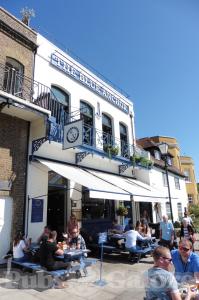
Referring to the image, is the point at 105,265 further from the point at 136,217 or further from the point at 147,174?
the point at 147,174

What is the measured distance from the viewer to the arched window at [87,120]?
13875 millimetres

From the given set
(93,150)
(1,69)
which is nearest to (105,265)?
(93,150)

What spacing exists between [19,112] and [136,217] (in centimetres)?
1145

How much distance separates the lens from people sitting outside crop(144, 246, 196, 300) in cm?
310

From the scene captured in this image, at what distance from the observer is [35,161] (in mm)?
10477

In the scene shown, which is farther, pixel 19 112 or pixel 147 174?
pixel 147 174

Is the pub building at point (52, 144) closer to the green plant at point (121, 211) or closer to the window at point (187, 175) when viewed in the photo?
the green plant at point (121, 211)

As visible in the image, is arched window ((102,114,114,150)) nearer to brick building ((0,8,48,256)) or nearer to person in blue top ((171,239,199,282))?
brick building ((0,8,48,256))

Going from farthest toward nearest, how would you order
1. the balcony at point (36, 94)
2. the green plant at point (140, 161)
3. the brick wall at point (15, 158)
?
1. the green plant at point (140, 161)
2. the balcony at point (36, 94)
3. the brick wall at point (15, 158)

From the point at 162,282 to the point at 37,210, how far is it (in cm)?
785

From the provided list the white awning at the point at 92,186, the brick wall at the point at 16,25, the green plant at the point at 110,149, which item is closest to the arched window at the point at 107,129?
the green plant at the point at 110,149

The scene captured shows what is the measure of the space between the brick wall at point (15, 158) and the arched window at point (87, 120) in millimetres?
4148

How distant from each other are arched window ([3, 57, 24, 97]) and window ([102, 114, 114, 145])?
6.42 metres

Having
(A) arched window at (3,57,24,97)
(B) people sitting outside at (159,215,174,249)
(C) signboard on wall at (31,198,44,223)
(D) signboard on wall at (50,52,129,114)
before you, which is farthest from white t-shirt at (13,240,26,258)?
(D) signboard on wall at (50,52,129,114)
